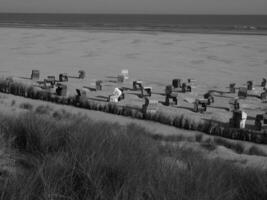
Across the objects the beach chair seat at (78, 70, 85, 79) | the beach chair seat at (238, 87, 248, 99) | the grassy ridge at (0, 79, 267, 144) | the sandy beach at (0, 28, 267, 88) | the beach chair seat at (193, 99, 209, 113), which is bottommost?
the grassy ridge at (0, 79, 267, 144)

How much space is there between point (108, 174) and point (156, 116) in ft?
19.1

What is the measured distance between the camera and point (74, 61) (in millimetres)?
20375

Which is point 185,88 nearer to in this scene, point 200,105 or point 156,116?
point 200,105

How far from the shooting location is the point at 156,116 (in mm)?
9320

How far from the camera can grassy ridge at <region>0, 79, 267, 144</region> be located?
8203 millimetres

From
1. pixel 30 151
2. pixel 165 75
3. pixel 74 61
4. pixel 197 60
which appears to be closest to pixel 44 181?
pixel 30 151

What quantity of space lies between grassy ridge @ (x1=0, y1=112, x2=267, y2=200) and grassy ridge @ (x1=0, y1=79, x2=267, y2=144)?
376 cm

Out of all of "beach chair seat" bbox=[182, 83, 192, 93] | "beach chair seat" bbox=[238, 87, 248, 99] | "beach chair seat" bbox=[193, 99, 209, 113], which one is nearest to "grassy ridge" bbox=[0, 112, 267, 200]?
"beach chair seat" bbox=[193, 99, 209, 113]

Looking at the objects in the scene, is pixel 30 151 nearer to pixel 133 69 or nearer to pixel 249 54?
pixel 133 69

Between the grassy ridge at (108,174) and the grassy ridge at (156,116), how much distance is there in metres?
3.76

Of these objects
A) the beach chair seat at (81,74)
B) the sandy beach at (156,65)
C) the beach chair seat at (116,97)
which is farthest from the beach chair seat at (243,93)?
the beach chair seat at (81,74)

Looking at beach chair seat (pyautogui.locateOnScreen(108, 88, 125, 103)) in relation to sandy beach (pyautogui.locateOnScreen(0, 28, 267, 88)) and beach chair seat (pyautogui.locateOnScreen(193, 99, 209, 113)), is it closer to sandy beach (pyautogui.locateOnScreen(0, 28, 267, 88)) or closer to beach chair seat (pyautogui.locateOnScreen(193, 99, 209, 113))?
beach chair seat (pyautogui.locateOnScreen(193, 99, 209, 113))

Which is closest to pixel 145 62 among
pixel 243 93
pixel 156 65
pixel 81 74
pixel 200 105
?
pixel 156 65

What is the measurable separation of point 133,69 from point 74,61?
404 centimetres
